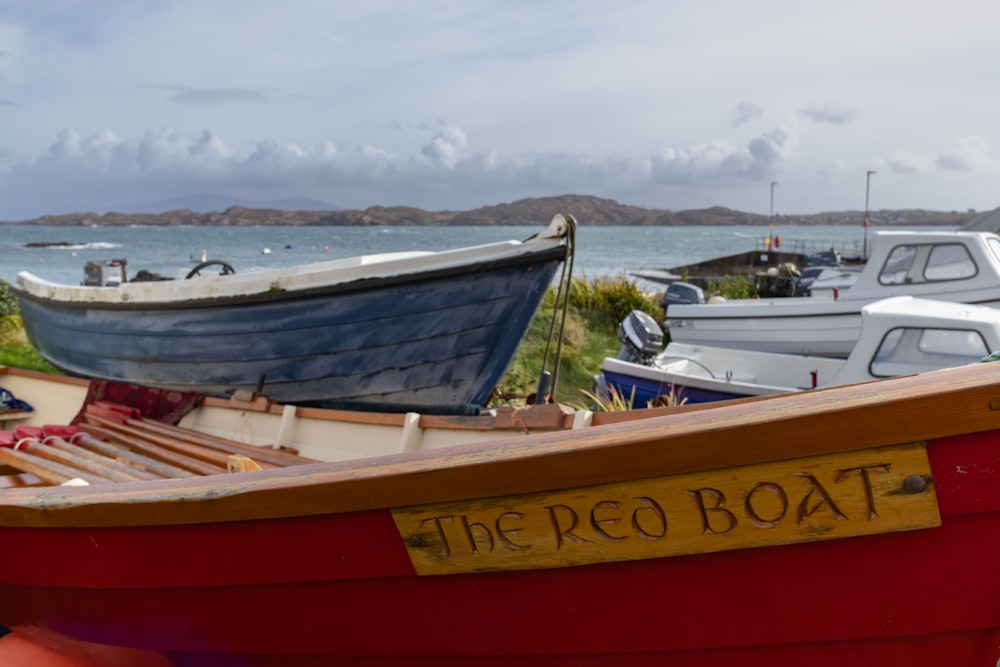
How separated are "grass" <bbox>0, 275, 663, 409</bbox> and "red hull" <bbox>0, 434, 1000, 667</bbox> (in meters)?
5.14

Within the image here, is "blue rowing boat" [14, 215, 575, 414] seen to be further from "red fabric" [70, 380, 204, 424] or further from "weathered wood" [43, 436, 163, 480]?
"weathered wood" [43, 436, 163, 480]

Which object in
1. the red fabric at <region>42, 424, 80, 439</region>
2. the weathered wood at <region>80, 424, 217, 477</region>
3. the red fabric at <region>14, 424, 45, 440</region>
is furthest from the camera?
the red fabric at <region>42, 424, 80, 439</region>

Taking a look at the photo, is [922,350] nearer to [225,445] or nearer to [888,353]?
[888,353]

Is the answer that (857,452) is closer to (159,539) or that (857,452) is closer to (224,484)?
(224,484)

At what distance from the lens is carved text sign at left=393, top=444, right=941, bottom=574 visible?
181 cm

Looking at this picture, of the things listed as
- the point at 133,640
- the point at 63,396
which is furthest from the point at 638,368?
the point at 133,640

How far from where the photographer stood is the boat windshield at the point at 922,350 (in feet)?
21.1

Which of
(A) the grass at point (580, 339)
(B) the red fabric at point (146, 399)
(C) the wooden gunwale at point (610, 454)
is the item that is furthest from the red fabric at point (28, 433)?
(A) the grass at point (580, 339)

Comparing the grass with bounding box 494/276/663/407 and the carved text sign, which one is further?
the grass with bounding box 494/276/663/407

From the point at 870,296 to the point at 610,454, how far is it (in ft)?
30.3

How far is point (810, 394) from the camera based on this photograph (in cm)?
204

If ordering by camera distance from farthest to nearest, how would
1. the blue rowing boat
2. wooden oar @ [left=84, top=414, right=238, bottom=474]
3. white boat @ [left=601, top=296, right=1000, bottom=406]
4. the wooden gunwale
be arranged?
white boat @ [left=601, top=296, right=1000, bottom=406]
the blue rowing boat
wooden oar @ [left=84, top=414, right=238, bottom=474]
the wooden gunwale

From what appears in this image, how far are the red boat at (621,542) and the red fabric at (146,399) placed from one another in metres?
3.27

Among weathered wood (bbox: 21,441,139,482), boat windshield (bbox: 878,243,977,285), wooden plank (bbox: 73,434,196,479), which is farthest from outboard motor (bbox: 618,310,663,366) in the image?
weathered wood (bbox: 21,441,139,482)
